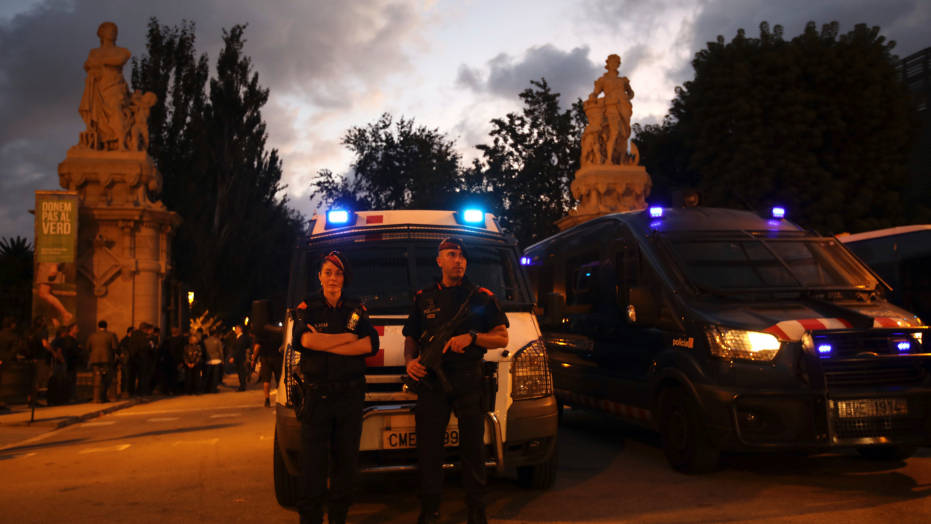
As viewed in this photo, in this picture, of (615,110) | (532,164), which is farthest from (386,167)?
(615,110)

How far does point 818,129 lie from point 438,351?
26.8 meters

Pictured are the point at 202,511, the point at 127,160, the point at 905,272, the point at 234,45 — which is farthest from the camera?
the point at 234,45

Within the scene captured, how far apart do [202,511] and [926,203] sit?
33.0 metres

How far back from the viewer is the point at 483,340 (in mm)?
5004

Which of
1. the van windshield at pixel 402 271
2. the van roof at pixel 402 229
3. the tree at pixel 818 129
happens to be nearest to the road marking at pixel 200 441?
the van roof at pixel 402 229

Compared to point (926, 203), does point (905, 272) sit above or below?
below

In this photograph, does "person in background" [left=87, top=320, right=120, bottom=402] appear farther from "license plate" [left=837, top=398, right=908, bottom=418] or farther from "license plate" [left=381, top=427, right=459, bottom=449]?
"license plate" [left=837, top=398, right=908, bottom=418]

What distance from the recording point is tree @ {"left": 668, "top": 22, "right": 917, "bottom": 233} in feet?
91.8

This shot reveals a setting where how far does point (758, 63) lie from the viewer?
2942cm

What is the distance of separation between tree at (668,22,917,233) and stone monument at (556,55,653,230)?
557cm

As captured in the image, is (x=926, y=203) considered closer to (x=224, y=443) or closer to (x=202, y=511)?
(x=224, y=443)

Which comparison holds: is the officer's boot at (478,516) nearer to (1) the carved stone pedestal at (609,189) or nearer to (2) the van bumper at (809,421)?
(2) the van bumper at (809,421)

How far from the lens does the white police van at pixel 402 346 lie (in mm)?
5438

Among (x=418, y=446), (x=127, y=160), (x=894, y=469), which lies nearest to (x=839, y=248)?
(x=894, y=469)
